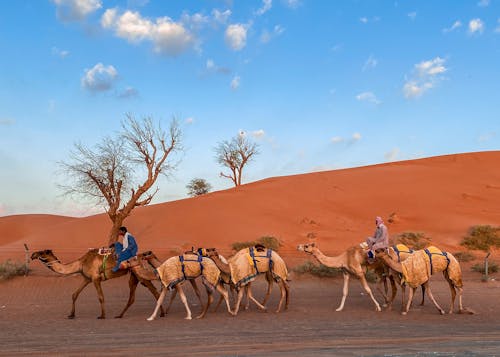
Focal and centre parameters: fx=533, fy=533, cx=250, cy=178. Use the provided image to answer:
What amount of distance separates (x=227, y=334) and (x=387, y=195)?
27721 millimetres

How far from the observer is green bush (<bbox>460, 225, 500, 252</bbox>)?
2378 centimetres

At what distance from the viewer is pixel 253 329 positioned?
971 cm

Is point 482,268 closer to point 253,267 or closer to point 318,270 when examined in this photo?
point 318,270

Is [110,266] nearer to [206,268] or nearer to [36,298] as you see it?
[206,268]

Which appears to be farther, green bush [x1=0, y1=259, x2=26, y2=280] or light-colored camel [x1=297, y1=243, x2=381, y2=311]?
green bush [x1=0, y1=259, x2=26, y2=280]

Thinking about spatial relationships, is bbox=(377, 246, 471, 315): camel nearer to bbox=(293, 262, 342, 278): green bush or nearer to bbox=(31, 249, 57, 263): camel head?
bbox=(293, 262, 342, 278): green bush

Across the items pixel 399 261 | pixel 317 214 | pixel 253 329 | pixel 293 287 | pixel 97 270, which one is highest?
pixel 317 214

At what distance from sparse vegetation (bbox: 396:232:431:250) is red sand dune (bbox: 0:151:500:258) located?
67 cm

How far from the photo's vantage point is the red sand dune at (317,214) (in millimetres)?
26719

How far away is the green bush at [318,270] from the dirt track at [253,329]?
1.67m

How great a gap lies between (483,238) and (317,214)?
9.89 m

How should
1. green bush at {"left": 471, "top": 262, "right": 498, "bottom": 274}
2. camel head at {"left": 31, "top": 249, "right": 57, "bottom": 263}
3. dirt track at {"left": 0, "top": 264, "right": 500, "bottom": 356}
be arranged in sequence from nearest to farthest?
dirt track at {"left": 0, "top": 264, "right": 500, "bottom": 356} < camel head at {"left": 31, "top": 249, "right": 57, "bottom": 263} < green bush at {"left": 471, "top": 262, "right": 498, "bottom": 274}

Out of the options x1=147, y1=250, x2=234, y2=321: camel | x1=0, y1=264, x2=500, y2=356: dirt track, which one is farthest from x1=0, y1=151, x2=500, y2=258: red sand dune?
x1=147, y1=250, x2=234, y2=321: camel

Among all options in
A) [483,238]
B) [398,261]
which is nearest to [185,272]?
[398,261]
